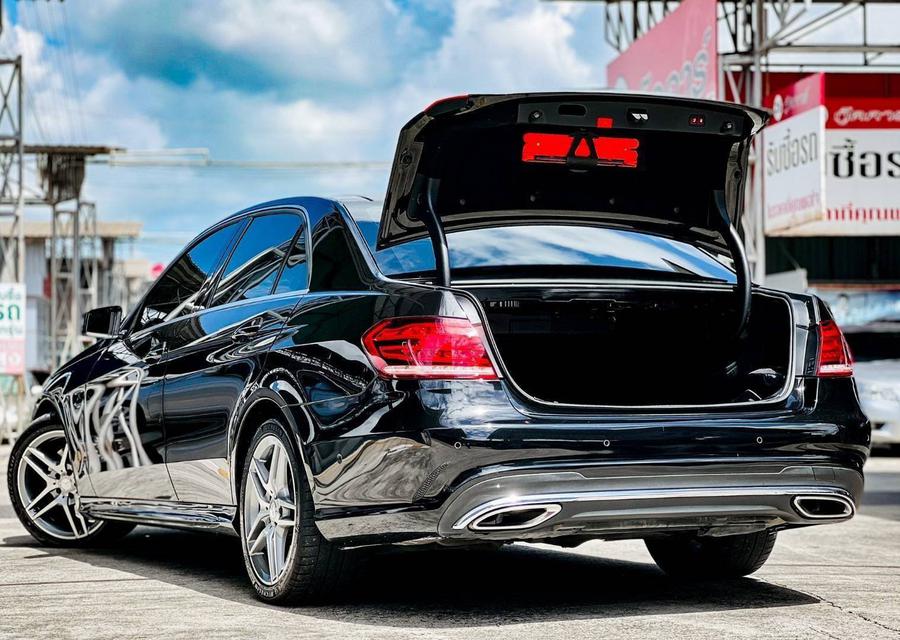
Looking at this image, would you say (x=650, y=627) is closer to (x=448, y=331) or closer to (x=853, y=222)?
(x=448, y=331)

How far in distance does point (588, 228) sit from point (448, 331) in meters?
1.09

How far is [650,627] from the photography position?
4.93 metres

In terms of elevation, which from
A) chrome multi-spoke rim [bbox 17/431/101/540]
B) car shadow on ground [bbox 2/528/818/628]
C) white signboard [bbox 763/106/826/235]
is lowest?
car shadow on ground [bbox 2/528/818/628]

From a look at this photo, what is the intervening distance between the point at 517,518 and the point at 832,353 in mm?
1496

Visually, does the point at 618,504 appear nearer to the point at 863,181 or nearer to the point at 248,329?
the point at 248,329

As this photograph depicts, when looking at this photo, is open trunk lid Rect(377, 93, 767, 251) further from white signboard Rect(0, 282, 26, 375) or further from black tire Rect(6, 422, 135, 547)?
white signboard Rect(0, 282, 26, 375)

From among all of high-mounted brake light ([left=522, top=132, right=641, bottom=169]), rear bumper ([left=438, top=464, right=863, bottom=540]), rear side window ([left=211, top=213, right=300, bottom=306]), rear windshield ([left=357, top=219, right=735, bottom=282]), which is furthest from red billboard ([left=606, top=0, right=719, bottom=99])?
rear bumper ([left=438, top=464, right=863, bottom=540])

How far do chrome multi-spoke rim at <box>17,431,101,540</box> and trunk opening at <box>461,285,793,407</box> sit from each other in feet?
9.62

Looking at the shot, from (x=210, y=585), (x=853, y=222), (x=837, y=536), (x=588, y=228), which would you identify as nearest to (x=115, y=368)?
(x=210, y=585)

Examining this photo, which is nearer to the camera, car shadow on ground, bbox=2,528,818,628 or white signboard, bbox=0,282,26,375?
car shadow on ground, bbox=2,528,818,628

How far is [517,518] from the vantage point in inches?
187

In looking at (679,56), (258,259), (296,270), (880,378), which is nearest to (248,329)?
(296,270)

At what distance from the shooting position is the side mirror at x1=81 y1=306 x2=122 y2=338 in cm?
750

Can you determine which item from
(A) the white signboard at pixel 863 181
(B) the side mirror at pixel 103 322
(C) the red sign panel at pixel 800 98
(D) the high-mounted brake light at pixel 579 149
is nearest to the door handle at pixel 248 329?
(D) the high-mounted brake light at pixel 579 149
